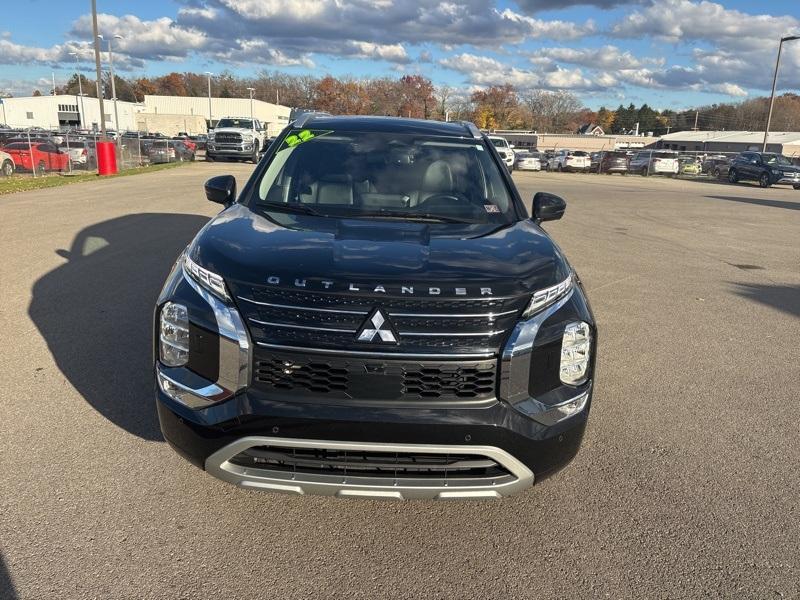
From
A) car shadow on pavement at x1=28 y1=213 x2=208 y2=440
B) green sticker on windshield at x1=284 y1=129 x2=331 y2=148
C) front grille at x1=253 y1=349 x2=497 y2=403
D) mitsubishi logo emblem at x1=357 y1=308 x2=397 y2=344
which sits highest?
green sticker on windshield at x1=284 y1=129 x2=331 y2=148

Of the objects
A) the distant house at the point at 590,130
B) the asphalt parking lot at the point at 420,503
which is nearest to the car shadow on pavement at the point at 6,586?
the asphalt parking lot at the point at 420,503

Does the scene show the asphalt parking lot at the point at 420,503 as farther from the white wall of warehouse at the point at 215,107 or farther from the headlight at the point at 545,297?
the white wall of warehouse at the point at 215,107

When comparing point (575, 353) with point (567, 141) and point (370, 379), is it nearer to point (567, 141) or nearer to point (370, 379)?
point (370, 379)

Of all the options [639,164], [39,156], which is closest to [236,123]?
[39,156]

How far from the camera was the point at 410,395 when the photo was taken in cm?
260

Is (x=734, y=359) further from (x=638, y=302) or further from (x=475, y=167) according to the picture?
(x=475, y=167)

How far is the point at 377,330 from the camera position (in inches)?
102

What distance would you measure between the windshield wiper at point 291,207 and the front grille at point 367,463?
Result: 60.9 inches

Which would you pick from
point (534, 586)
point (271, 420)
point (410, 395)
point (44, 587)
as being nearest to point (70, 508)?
point (44, 587)

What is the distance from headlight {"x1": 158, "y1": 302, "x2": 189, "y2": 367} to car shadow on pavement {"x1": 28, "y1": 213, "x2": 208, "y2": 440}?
3.52 ft

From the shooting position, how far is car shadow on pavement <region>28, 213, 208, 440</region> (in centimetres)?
418

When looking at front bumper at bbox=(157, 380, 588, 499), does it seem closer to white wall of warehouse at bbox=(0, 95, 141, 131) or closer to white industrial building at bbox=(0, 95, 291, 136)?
white industrial building at bbox=(0, 95, 291, 136)

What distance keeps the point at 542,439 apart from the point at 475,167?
2322mm

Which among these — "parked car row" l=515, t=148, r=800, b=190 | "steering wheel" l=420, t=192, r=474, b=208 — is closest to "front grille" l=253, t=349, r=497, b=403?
"steering wheel" l=420, t=192, r=474, b=208
